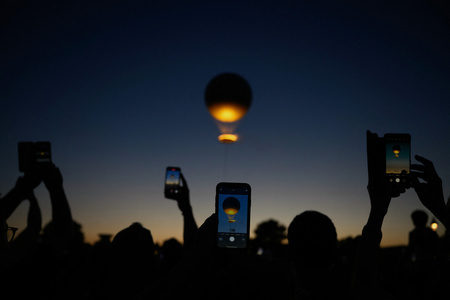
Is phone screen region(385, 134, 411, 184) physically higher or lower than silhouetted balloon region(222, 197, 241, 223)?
higher

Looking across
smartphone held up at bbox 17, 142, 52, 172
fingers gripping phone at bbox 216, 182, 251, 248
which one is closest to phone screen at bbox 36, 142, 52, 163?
smartphone held up at bbox 17, 142, 52, 172

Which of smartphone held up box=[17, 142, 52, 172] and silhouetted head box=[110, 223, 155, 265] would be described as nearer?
silhouetted head box=[110, 223, 155, 265]

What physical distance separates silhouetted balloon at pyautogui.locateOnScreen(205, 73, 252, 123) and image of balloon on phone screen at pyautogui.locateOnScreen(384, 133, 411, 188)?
779cm

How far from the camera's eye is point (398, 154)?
386 cm

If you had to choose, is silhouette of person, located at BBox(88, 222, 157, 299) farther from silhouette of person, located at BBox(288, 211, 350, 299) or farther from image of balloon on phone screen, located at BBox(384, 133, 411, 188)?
image of balloon on phone screen, located at BBox(384, 133, 411, 188)

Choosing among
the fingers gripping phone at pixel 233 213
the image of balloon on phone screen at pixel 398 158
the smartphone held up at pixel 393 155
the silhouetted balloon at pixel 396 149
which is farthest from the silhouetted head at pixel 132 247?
the silhouetted balloon at pixel 396 149

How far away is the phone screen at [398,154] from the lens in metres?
3.69

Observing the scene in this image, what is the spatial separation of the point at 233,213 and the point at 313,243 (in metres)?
0.67

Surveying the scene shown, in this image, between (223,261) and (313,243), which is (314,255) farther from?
(223,261)

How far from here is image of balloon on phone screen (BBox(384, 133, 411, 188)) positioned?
11.6ft

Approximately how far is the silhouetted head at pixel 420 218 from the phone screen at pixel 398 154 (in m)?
4.31

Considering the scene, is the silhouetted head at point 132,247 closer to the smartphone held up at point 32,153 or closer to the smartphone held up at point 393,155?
the smartphone held up at point 393,155

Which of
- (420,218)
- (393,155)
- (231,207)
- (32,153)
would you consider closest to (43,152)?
(32,153)

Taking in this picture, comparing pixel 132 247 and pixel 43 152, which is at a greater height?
pixel 43 152
